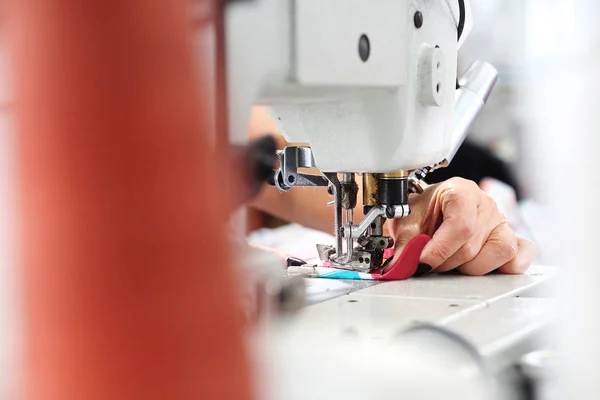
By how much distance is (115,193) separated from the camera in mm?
300

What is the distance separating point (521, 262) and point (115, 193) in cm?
94

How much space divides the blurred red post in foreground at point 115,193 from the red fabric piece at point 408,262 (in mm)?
758

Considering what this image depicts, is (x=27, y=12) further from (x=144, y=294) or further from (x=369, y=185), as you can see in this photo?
(x=369, y=185)

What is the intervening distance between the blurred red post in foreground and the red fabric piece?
29.9 inches

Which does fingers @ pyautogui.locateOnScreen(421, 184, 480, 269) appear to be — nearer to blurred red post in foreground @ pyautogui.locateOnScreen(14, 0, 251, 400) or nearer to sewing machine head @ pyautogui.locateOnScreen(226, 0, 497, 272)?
sewing machine head @ pyautogui.locateOnScreen(226, 0, 497, 272)

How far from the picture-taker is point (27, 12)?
293 millimetres

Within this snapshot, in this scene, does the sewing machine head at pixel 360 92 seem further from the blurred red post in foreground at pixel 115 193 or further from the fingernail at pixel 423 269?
the blurred red post in foreground at pixel 115 193

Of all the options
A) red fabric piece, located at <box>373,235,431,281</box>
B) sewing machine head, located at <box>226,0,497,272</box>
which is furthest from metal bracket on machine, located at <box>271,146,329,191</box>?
red fabric piece, located at <box>373,235,431,281</box>

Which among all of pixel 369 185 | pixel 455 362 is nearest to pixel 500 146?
pixel 369 185

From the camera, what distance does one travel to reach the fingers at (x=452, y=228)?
1.09 metres

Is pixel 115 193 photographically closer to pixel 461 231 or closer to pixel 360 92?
pixel 360 92

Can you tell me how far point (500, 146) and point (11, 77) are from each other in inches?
122

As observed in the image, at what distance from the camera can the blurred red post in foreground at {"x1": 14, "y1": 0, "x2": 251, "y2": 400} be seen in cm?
30

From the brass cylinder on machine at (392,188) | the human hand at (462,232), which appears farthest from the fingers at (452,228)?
the brass cylinder on machine at (392,188)
